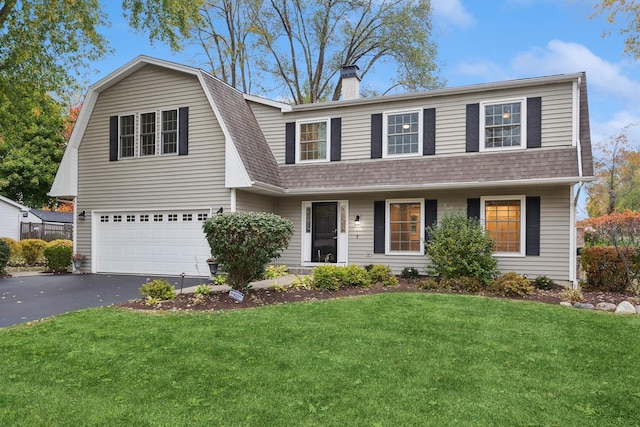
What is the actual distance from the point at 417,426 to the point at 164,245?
33.4 ft

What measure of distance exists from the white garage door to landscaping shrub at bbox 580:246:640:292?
29.8 feet

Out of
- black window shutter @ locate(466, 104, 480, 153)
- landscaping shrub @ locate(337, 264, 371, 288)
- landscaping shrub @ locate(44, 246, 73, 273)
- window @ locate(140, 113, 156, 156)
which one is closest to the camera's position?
landscaping shrub @ locate(337, 264, 371, 288)

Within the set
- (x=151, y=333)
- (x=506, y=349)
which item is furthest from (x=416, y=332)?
(x=151, y=333)

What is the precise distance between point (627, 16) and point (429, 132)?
6502mm

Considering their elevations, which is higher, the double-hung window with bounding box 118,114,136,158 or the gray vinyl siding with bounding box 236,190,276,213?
the double-hung window with bounding box 118,114,136,158

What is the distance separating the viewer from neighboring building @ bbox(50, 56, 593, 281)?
10148 millimetres

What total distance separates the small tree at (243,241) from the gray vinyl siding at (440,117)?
4802mm

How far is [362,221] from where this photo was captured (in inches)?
464

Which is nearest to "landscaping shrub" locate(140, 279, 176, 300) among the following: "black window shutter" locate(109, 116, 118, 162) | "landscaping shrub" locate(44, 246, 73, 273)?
"black window shutter" locate(109, 116, 118, 162)

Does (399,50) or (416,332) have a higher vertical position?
(399,50)

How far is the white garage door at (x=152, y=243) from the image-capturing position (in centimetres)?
1163

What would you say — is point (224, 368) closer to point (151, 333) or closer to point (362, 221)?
point (151, 333)

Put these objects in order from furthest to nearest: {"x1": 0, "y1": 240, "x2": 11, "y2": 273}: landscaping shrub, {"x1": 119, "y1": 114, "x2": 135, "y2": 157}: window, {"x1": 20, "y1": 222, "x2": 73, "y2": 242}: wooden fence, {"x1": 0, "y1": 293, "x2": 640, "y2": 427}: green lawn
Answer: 1. {"x1": 20, "y1": 222, "x2": 73, "y2": 242}: wooden fence
2. {"x1": 0, "y1": 240, "x2": 11, "y2": 273}: landscaping shrub
3. {"x1": 119, "y1": 114, "x2": 135, "y2": 157}: window
4. {"x1": 0, "y1": 293, "x2": 640, "y2": 427}: green lawn

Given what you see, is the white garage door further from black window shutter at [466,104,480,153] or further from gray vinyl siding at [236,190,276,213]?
black window shutter at [466,104,480,153]
